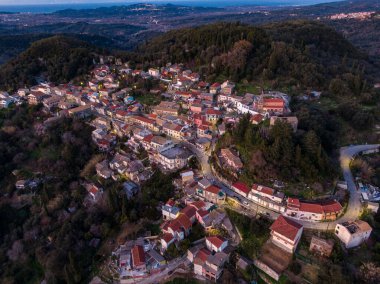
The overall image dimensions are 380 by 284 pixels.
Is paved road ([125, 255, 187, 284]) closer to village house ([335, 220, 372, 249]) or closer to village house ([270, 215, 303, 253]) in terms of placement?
village house ([270, 215, 303, 253])

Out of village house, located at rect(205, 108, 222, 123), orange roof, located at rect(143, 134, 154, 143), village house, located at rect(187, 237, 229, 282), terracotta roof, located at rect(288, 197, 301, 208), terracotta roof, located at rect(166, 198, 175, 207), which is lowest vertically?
village house, located at rect(187, 237, 229, 282)

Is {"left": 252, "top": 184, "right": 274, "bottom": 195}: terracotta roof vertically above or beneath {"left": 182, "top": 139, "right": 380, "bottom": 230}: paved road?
above

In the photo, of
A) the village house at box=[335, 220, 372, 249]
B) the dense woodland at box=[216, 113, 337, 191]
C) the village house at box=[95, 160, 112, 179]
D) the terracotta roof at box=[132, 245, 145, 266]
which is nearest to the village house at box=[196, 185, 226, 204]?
the dense woodland at box=[216, 113, 337, 191]

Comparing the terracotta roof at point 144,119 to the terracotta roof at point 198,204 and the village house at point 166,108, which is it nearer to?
the village house at point 166,108

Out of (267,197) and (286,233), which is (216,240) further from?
(267,197)

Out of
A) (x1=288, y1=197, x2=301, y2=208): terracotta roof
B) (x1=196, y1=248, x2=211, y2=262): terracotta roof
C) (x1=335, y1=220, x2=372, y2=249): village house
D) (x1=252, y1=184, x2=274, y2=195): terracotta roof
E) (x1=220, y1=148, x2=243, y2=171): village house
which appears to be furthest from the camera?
(x1=220, y1=148, x2=243, y2=171): village house

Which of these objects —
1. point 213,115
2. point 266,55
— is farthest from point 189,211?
point 266,55
